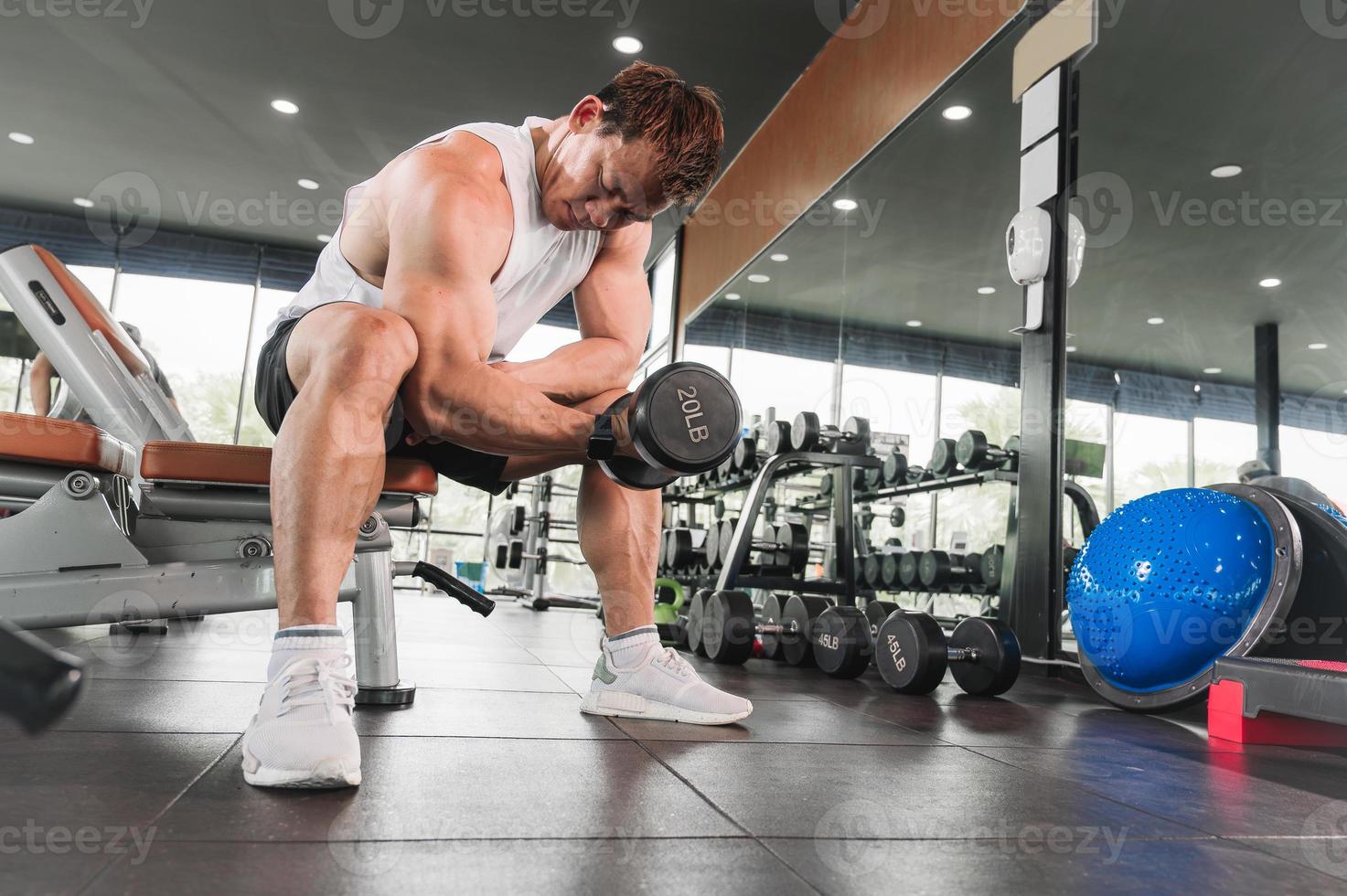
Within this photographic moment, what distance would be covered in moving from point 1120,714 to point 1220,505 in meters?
0.39

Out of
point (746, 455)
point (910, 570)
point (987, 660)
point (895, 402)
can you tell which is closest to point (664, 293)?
point (746, 455)

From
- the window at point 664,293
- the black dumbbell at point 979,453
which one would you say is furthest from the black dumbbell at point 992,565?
the window at point 664,293

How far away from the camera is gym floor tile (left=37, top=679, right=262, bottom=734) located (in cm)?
96

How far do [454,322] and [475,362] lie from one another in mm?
47

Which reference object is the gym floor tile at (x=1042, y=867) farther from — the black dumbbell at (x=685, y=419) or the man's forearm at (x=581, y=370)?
the man's forearm at (x=581, y=370)

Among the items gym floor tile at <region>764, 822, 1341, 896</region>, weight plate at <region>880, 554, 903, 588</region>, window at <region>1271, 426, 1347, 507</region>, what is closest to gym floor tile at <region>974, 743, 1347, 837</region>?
gym floor tile at <region>764, 822, 1341, 896</region>

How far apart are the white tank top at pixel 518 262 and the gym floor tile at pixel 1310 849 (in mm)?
948

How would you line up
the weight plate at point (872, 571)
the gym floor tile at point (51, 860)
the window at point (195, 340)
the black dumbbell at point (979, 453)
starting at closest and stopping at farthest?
the gym floor tile at point (51, 860)
the black dumbbell at point (979, 453)
the weight plate at point (872, 571)
the window at point (195, 340)

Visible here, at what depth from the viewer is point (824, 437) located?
9.54 ft

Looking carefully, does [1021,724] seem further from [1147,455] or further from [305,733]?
[305,733]

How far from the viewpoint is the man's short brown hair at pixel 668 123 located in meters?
1.07

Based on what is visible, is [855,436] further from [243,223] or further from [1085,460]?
[243,223]

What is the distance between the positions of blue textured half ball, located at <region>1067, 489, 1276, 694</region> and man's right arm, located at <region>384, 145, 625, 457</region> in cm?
101

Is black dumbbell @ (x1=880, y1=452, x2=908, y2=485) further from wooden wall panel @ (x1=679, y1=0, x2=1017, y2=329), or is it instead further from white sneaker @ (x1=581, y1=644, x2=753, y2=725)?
white sneaker @ (x1=581, y1=644, x2=753, y2=725)
